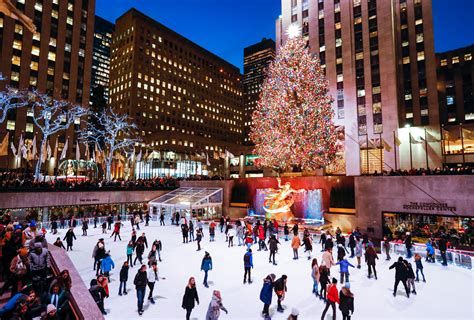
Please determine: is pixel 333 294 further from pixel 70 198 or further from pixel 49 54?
pixel 49 54

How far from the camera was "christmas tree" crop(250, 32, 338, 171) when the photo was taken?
27.8m

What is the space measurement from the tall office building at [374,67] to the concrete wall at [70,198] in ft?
92.8

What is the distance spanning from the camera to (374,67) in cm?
4019

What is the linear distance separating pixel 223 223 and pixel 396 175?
1430 centimetres

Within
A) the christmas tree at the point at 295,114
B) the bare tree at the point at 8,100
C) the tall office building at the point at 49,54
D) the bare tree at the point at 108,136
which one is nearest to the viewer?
the bare tree at the point at 8,100

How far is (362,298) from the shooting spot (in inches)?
406

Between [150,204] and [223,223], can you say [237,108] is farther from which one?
[223,223]

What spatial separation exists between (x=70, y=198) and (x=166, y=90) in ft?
240

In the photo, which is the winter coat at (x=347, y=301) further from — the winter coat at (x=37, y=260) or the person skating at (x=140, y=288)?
the winter coat at (x=37, y=260)

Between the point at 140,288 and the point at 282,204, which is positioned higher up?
the point at 282,204

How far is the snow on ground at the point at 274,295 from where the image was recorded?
923cm

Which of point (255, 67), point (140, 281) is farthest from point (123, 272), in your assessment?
point (255, 67)

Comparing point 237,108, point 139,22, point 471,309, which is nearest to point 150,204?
point 471,309

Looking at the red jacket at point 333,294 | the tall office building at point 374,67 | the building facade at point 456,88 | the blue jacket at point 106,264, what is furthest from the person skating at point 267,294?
the building facade at point 456,88
